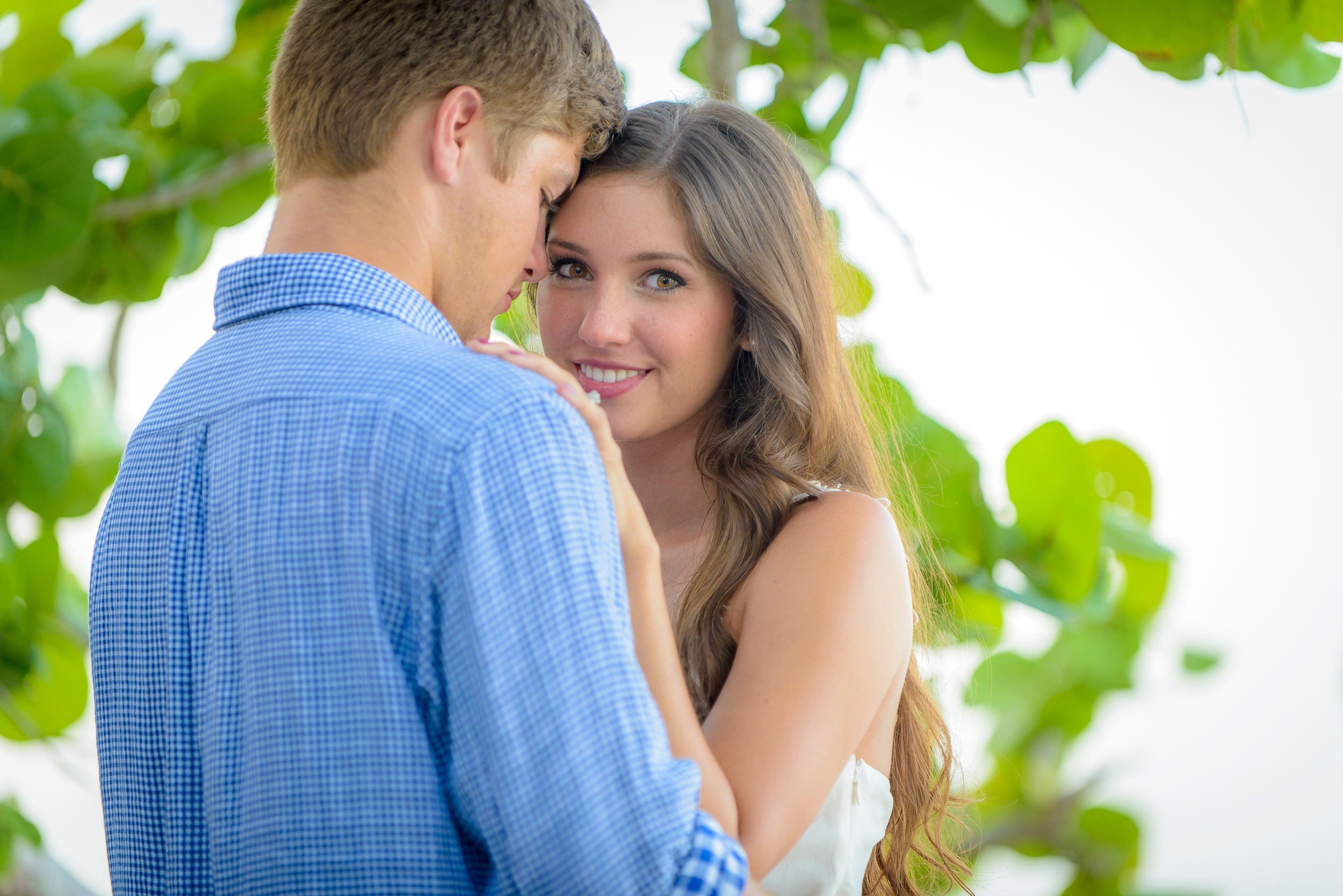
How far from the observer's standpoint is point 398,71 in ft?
2.38

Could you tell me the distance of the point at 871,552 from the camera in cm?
93

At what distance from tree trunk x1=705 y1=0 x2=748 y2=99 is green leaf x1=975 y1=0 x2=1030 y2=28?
0.27 m

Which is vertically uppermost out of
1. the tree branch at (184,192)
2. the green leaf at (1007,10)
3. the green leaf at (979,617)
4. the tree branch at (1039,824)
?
the green leaf at (1007,10)

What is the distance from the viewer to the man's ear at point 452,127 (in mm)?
725

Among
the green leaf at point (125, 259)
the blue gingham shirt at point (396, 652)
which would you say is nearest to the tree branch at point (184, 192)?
the green leaf at point (125, 259)

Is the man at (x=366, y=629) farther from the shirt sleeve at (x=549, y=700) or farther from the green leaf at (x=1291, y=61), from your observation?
the green leaf at (x=1291, y=61)

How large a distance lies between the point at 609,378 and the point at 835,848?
506mm

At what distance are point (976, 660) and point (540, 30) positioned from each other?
1122 millimetres

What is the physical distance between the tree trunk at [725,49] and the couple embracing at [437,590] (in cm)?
24

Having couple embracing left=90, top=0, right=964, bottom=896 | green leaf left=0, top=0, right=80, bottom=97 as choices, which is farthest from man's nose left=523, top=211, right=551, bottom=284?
green leaf left=0, top=0, right=80, bottom=97

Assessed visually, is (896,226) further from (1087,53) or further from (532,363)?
(532,363)

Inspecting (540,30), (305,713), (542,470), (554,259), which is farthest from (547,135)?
(305,713)

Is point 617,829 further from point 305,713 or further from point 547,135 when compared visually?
point 547,135

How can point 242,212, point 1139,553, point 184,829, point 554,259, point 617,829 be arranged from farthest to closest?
point 242,212
point 1139,553
point 554,259
point 184,829
point 617,829
